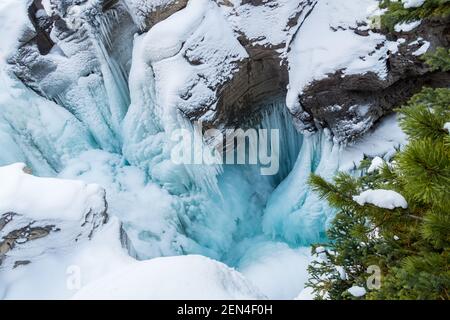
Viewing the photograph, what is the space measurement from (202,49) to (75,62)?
169 inches

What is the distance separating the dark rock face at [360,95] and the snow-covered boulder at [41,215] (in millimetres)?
4645

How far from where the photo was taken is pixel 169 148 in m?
9.62

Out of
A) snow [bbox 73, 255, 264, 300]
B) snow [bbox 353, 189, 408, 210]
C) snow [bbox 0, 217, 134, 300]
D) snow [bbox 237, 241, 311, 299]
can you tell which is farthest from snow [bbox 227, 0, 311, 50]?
snow [bbox 353, 189, 408, 210]

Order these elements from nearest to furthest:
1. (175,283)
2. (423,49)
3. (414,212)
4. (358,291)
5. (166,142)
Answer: (414,212), (358,291), (175,283), (423,49), (166,142)

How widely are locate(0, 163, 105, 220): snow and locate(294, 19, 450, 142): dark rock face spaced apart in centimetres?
459

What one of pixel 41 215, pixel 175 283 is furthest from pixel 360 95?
pixel 41 215

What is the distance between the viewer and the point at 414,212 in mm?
3180

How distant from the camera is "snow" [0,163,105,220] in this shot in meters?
6.74

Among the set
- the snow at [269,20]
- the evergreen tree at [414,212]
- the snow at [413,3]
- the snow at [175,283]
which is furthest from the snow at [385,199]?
the snow at [269,20]

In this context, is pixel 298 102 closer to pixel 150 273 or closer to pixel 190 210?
pixel 190 210

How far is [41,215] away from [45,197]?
1.18ft

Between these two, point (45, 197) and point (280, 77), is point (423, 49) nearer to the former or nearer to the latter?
point (280, 77)

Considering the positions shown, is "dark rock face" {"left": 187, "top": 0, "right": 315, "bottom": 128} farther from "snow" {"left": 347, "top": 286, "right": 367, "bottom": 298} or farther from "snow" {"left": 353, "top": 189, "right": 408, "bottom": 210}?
"snow" {"left": 353, "top": 189, "right": 408, "bottom": 210}

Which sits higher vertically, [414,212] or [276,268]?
[414,212]
